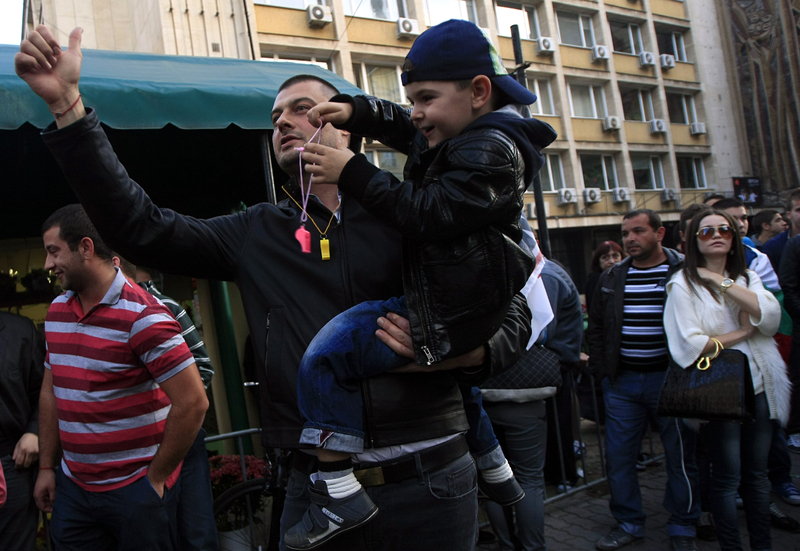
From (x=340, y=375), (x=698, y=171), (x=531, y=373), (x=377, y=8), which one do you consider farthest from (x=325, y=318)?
(x=698, y=171)

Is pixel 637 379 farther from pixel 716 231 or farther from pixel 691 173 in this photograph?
pixel 691 173

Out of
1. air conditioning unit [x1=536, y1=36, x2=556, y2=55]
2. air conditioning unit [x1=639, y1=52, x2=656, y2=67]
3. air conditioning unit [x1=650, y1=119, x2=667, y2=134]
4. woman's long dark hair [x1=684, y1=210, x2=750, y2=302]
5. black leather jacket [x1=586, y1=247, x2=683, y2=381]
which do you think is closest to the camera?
woman's long dark hair [x1=684, y1=210, x2=750, y2=302]

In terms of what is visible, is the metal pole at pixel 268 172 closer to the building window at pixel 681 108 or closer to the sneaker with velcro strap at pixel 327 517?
the sneaker with velcro strap at pixel 327 517

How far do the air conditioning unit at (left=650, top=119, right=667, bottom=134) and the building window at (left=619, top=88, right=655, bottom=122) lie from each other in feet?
2.82

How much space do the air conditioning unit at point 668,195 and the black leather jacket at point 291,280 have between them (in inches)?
1116

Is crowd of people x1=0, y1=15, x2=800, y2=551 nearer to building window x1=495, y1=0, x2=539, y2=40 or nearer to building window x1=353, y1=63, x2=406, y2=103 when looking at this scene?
building window x1=353, y1=63, x2=406, y2=103

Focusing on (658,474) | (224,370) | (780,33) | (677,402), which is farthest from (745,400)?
(780,33)

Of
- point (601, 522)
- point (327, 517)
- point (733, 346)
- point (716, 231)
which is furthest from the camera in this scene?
point (601, 522)

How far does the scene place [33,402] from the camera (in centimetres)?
340

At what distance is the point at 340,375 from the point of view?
5.33 ft

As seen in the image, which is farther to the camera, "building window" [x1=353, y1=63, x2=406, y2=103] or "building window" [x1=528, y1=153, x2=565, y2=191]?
"building window" [x1=528, y1=153, x2=565, y2=191]

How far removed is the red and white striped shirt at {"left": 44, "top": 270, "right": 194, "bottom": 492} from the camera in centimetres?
277

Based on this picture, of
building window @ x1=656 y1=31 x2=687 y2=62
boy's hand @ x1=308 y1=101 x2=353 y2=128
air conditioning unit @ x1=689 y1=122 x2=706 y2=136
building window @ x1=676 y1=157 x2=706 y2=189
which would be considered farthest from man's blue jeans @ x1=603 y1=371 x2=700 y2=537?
building window @ x1=656 y1=31 x2=687 y2=62

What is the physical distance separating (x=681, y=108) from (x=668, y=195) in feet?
17.5
